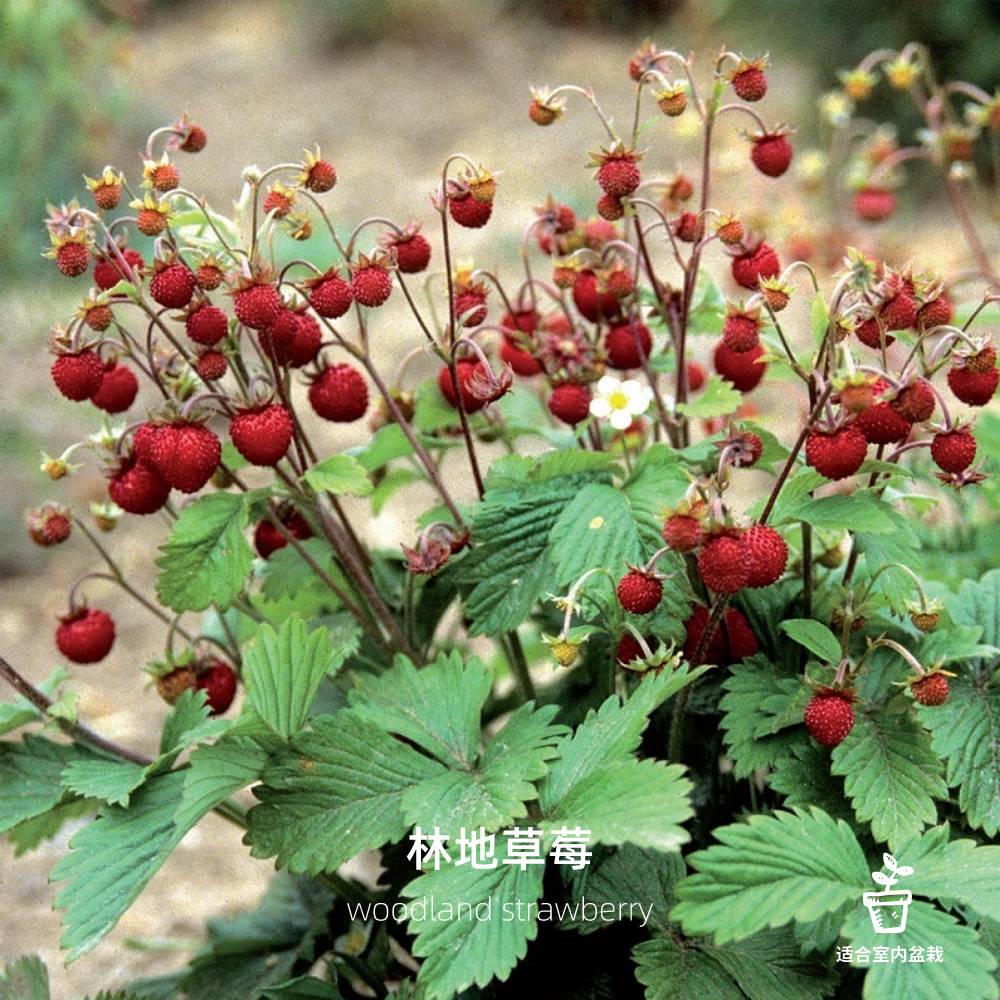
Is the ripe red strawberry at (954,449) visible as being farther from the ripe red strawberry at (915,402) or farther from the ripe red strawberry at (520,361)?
the ripe red strawberry at (520,361)

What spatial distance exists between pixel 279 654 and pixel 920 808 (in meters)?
0.65

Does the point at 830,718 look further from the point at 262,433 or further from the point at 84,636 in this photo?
the point at 84,636

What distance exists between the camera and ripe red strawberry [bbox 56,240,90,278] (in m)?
1.32

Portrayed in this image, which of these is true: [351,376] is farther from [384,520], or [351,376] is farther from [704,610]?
[384,520]

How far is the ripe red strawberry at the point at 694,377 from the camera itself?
1.75m

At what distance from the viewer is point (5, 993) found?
157 centimetres

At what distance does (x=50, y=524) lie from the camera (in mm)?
1572

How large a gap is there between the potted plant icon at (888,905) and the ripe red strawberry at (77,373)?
89 centimetres

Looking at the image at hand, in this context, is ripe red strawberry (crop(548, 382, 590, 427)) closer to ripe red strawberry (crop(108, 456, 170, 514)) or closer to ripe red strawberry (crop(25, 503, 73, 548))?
ripe red strawberry (crop(108, 456, 170, 514))

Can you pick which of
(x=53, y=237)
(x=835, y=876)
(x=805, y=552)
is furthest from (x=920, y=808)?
(x=53, y=237)

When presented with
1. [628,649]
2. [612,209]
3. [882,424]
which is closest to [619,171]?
[612,209]

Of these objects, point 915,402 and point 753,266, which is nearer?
point 915,402

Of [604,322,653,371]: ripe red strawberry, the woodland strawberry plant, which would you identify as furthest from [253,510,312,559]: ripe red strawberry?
Result: [604,322,653,371]: ripe red strawberry

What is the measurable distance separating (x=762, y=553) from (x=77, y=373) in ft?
2.31
